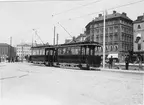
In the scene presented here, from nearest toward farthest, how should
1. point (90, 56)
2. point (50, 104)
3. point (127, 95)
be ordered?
1. point (50, 104)
2. point (127, 95)
3. point (90, 56)

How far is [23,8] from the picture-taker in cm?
648

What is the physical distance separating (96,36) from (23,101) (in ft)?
126

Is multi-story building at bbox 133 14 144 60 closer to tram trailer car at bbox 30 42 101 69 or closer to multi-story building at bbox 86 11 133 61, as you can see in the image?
tram trailer car at bbox 30 42 101 69

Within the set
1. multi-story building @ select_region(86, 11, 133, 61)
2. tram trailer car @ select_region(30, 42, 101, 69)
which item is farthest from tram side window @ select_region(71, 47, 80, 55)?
multi-story building @ select_region(86, 11, 133, 61)

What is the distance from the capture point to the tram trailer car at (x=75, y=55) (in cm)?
1625

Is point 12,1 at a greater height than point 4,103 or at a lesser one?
greater

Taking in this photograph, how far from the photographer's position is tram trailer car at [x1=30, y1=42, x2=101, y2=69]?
16.2 metres

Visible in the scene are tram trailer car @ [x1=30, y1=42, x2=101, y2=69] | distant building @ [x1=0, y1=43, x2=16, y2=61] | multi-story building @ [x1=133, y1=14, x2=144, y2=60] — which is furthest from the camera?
distant building @ [x1=0, y1=43, x2=16, y2=61]

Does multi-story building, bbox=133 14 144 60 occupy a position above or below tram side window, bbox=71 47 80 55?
above

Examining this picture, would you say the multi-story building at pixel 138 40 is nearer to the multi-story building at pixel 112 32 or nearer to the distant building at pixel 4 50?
the multi-story building at pixel 112 32

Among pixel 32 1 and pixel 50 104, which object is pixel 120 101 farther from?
pixel 32 1

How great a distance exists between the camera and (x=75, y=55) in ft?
55.7

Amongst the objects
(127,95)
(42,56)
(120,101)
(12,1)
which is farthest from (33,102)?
(42,56)

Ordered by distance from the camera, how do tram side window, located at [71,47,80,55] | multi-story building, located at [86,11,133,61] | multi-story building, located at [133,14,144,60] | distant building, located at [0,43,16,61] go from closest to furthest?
1. multi-story building, located at [133,14,144,60]
2. distant building, located at [0,43,16,61]
3. tram side window, located at [71,47,80,55]
4. multi-story building, located at [86,11,133,61]
